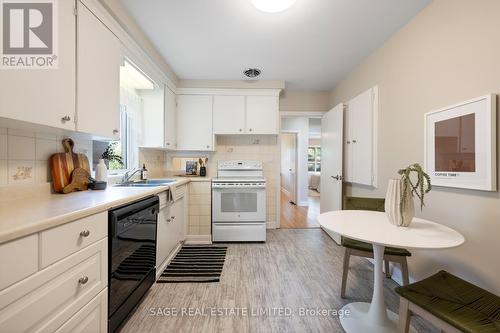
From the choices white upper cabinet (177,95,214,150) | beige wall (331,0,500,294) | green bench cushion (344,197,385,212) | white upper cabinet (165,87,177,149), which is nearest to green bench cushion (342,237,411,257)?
beige wall (331,0,500,294)

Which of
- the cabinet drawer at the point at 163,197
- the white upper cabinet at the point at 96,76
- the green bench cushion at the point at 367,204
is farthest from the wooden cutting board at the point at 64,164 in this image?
the green bench cushion at the point at 367,204

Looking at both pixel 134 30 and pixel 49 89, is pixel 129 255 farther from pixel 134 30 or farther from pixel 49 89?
pixel 134 30

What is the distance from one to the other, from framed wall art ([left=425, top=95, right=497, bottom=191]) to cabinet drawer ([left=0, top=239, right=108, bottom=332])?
2308 mm

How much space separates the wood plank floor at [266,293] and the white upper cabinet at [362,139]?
1.04m

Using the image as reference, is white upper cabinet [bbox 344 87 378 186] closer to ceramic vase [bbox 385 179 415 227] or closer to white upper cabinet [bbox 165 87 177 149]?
ceramic vase [bbox 385 179 415 227]

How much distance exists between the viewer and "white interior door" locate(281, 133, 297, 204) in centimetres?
633

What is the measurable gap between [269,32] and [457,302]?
7.94ft

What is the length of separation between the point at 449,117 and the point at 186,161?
3275 mm

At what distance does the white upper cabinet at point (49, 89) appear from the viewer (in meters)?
0.99

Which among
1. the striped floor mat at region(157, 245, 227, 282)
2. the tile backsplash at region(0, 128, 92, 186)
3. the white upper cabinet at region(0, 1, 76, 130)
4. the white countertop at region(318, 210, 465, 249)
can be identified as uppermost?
the white upper cabinet at region(0, 1, 76, 130)

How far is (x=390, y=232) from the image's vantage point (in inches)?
49.5

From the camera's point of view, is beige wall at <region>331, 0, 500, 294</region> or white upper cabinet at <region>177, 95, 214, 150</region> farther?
white upper cabinet at <region>177, 95, 214, 150</region>

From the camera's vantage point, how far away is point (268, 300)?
1809mm

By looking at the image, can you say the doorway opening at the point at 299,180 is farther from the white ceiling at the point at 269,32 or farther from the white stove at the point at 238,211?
the white ceiling at the point at 269,32
